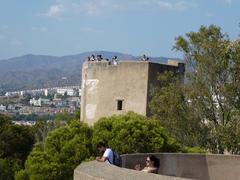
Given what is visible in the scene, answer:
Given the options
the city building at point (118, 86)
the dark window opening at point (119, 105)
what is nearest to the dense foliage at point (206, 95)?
the city building at point (118, 86)

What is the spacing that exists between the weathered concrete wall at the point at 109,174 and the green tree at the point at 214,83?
60.0 ft

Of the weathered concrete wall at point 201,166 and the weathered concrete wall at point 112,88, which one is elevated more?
the weathered concrete wall at point 112,88

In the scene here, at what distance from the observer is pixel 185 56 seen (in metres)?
27.5

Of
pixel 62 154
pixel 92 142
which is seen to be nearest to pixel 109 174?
pixel 92 142

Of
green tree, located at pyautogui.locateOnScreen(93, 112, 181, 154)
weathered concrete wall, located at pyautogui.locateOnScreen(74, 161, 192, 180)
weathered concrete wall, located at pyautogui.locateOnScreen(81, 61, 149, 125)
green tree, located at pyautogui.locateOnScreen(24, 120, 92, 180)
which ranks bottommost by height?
green tree, located at pyautogui.locateOnScreen(24, 120, 92, 180)

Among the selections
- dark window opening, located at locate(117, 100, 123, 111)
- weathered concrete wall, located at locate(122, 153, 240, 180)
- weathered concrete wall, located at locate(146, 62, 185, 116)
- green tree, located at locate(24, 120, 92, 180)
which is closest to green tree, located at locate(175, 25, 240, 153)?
green tree, located at locate(24, 120, 92, 180)

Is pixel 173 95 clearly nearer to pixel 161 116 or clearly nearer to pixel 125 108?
pixel 161 116

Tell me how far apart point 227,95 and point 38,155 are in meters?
8.05

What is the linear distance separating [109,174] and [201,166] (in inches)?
211

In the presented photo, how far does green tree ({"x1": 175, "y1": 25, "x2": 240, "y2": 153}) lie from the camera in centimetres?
2555

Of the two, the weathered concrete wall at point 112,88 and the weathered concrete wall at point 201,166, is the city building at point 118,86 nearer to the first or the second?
the weathered concrete wall at point 112,88

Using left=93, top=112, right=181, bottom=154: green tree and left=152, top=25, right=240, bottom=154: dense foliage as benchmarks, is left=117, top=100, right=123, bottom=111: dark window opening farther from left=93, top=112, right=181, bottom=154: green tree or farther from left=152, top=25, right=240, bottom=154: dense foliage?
left=93, top=112, right=181, bottom=154: green tree

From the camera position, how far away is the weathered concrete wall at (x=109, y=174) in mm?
6488

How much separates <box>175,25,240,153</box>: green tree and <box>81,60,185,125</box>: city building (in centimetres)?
525
